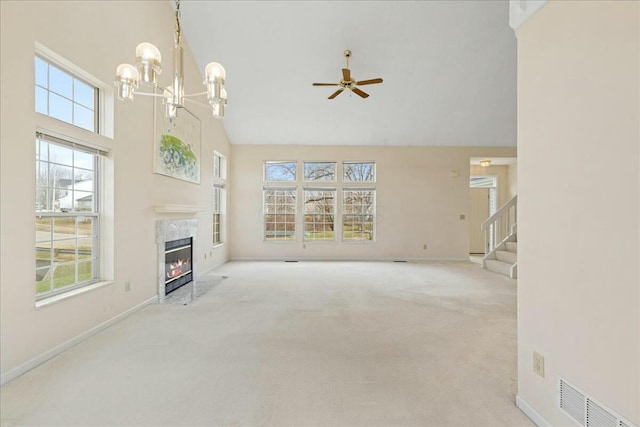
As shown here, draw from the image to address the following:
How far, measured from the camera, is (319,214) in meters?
8.08

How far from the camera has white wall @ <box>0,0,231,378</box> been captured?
2227mm

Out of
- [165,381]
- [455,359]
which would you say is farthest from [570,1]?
[165,381]

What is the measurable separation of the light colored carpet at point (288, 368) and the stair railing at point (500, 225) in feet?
10.5

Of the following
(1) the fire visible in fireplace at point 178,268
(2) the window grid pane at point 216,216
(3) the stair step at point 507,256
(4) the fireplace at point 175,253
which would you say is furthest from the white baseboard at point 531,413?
(2) the window grid pane at point 216,216

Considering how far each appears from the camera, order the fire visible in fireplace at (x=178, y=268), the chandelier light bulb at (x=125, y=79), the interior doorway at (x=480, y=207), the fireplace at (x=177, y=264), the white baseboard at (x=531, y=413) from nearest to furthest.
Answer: the white baseboard at (x=531, y=413) → the chandelier light bulb at (x=125, y=79) → the fireplace at (x=177, y=264) → the fire visible in fireplace at (x=178, y=268) → the interior doorway at (x=480, y=207)

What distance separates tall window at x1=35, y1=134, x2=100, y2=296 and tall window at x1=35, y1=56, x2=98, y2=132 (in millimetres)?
289

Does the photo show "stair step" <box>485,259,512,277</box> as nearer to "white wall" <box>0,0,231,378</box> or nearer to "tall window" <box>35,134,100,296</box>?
"white wall" <box>0,0,231,378</box>

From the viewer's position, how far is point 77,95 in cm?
304

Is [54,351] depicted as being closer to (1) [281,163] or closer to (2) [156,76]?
(2) [156,76]

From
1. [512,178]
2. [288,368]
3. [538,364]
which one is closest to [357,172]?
[512,178]

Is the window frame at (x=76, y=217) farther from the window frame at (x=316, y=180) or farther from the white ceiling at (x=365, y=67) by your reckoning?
the window frame at (x=316, y=180)

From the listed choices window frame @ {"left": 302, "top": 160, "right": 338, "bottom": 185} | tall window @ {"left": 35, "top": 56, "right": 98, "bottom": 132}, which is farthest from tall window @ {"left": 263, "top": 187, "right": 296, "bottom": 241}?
tall window @ {"left": 35, "top": 56, "right": 98, "bottom": 132}

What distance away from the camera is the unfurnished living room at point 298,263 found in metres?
1.49

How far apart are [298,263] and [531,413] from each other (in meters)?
5.91
